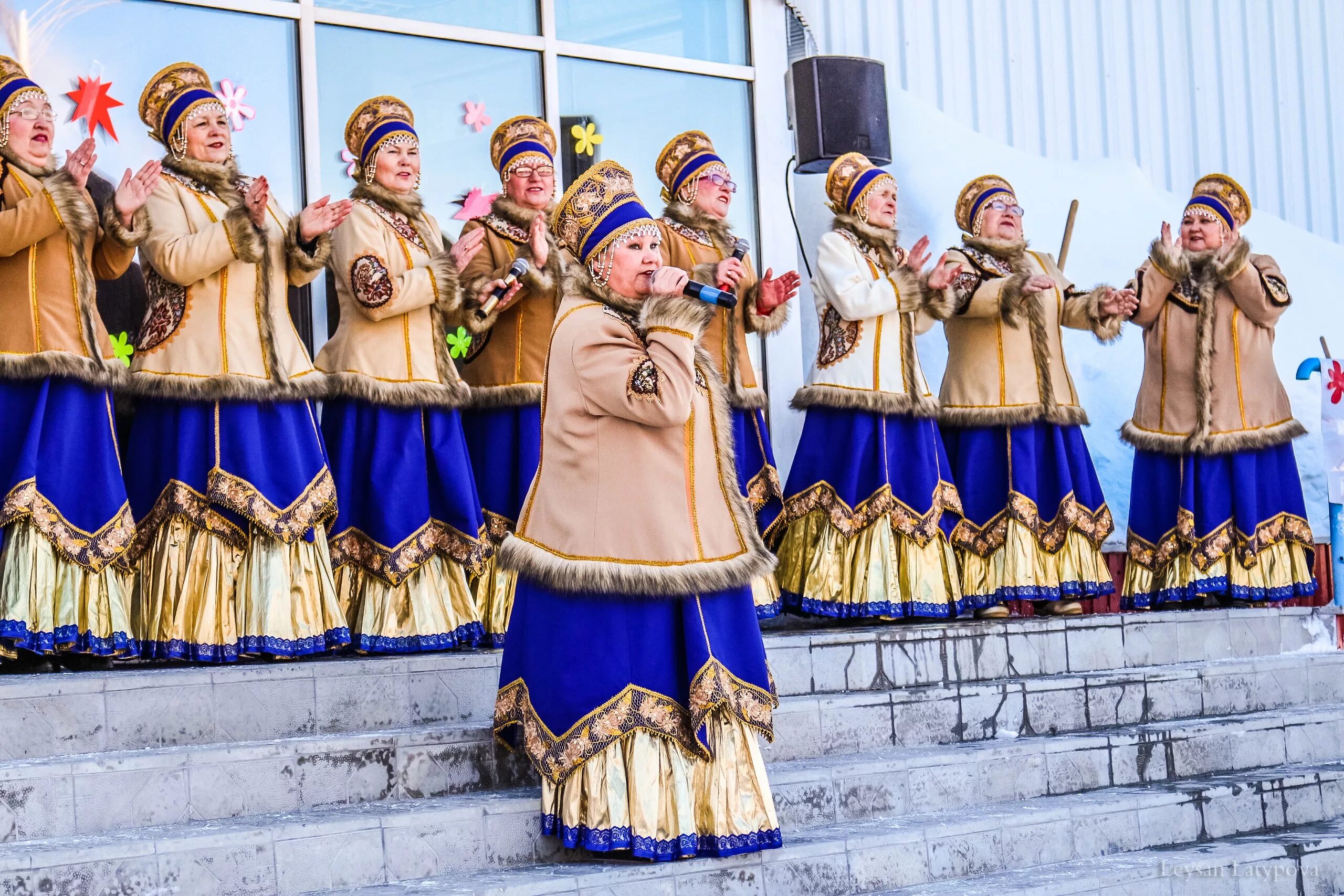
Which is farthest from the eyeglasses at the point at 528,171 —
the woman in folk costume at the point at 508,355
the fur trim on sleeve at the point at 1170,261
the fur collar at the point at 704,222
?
the fur trim on sleeve at the point at 1170,261

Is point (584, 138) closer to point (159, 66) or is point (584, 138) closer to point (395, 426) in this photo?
point (159, 66)

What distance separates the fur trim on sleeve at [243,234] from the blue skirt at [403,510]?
62 cm

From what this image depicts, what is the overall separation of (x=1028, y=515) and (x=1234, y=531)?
1042mm

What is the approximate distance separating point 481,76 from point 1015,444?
2.62 metres

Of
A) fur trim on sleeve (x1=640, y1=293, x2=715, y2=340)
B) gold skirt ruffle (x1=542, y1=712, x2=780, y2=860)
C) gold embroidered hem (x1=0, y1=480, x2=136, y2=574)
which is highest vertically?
fur trim on sleeve (x1=640, y1=293, x2=715, y2=340)

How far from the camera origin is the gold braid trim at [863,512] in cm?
576

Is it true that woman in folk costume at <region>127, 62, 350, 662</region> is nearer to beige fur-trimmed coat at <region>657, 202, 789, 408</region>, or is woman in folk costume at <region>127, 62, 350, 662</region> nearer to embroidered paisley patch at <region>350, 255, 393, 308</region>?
embroidered paisley patch at <region>350, 255, 393, 308</region>

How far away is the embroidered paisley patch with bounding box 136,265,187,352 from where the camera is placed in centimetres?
463

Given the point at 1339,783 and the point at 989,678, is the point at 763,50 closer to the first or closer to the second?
the point at 989,678

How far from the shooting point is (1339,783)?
5301 mm

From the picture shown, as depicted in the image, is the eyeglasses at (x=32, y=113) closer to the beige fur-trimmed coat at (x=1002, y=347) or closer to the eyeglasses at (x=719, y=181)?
the eyeglasses at (x=719, y=181)

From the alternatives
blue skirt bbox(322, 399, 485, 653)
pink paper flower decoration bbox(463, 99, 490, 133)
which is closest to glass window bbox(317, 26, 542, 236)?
pink paper flower decoration bbox(463, 99, 490, 133)

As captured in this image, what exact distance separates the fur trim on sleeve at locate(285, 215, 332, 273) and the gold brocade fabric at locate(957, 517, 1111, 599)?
2.75 meters

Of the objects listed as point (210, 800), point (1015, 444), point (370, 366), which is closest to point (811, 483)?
point (1015, 444)
